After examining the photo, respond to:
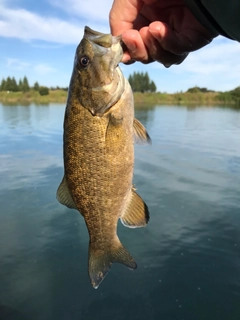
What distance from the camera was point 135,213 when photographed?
100 inches

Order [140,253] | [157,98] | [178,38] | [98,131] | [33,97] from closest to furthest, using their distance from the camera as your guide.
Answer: [98,131]
[178,38]
[140,253]
[157,98]
[33,97]

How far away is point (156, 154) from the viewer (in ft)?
62.7

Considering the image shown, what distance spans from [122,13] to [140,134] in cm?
98

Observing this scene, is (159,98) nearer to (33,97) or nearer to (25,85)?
(33,97)

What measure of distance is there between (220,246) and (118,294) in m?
3.39

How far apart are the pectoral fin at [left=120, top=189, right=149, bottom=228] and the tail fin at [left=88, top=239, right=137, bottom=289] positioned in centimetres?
25

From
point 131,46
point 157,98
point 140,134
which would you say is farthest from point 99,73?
point 157,98

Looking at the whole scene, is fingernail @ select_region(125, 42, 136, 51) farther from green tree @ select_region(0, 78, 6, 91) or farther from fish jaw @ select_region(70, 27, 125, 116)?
green tree @ select_region(0, 78, 6, 91)

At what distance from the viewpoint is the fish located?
230 centimetres

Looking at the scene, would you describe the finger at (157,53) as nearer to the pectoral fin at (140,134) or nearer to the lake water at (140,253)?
the pectoral fin at (140,134)

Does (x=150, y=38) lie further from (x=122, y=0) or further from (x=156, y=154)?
(x=156, y=154)

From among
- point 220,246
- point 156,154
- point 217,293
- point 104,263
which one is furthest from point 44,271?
point 156,154

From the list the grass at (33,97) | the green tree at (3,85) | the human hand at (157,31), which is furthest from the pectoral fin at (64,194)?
the green tree at (3,85)

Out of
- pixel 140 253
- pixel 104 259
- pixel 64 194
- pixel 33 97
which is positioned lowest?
pixel 33 97
